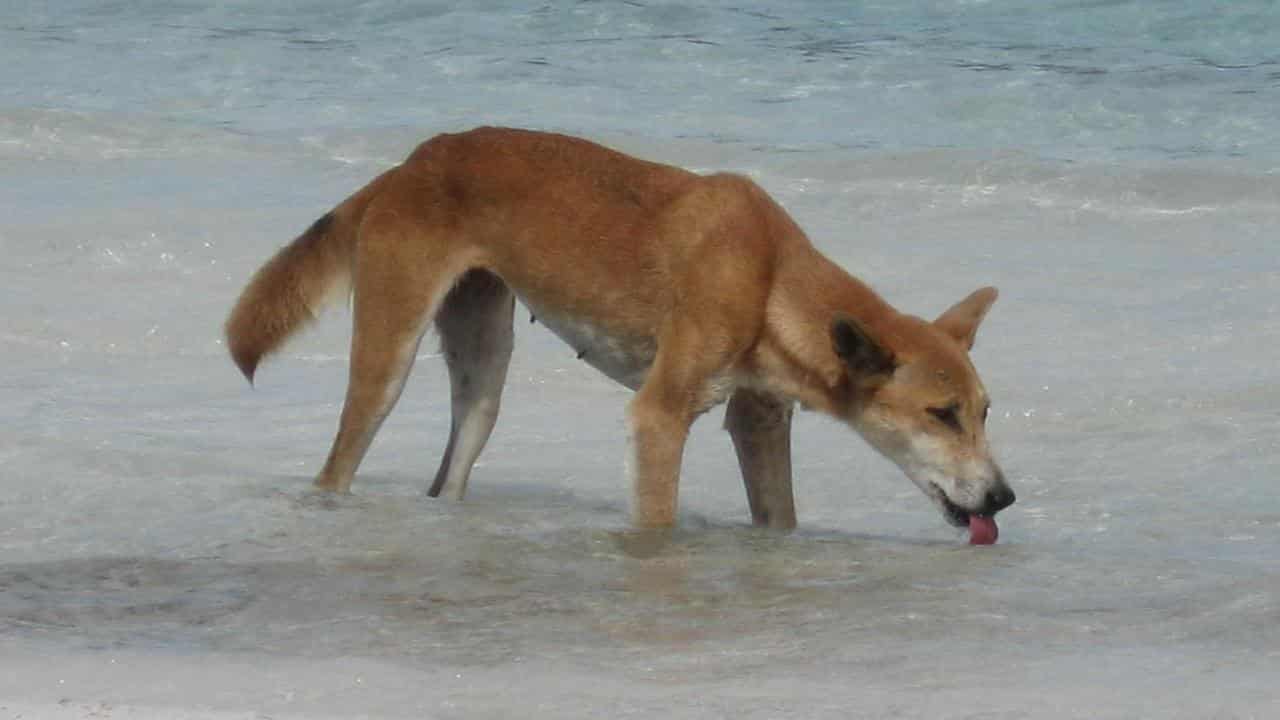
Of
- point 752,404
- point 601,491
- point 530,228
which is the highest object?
point 530,228

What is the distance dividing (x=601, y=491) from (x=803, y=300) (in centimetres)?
165

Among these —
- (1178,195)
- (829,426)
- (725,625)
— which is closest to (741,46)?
(1178,195)

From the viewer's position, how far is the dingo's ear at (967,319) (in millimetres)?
7832

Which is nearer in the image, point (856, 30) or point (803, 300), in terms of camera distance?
point (803, 300)

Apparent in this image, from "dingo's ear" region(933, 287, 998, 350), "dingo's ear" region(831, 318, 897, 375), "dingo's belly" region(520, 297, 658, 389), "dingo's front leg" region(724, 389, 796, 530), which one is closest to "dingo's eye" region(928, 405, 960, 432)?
"dingo's ear" region(831, 318, 897, 375)

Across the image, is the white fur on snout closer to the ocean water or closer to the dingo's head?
the dingo's head

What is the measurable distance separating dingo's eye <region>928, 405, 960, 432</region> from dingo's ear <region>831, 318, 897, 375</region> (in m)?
0.22

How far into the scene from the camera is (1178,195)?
15070mm

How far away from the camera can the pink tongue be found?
751 centimetres

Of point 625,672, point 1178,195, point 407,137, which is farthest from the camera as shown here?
point 407,137

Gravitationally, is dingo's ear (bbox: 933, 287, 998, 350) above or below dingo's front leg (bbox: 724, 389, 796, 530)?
above

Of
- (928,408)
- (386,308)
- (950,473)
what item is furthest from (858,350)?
(386,308)

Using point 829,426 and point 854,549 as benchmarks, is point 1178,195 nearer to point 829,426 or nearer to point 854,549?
point 829,426

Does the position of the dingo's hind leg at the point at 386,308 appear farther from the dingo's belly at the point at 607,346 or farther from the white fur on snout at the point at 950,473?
the white fur on snout at the point at 950,473
